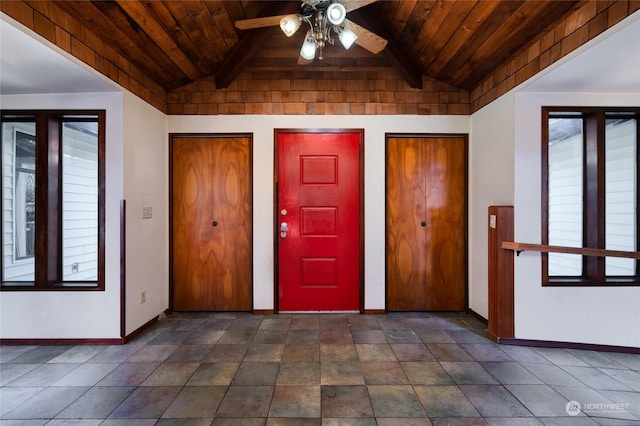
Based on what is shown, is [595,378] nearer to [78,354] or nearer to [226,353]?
[226,353]

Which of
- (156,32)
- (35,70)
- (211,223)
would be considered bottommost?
(211,223)

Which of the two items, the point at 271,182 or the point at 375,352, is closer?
the point at 375,352

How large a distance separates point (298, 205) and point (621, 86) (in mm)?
3192

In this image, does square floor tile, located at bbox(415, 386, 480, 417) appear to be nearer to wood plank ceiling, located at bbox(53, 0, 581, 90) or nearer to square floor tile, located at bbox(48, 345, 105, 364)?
square floor tile, located at bbox(48, 345, 105, 364)

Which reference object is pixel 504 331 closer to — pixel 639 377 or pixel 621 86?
pixel 639 377

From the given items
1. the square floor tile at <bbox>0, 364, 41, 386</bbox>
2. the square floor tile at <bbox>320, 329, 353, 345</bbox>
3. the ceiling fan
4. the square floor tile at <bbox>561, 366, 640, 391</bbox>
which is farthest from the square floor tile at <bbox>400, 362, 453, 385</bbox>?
the square floor tile at <bbox>0, 364, 41, 386</bbox>

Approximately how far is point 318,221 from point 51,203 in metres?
2.61

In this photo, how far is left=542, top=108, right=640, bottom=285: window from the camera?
2656 mm

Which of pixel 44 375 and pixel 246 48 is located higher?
pixel 246 48

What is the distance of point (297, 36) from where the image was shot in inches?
123

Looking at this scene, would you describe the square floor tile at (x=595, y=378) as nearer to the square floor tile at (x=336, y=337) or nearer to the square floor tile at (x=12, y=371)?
the square floor tile at (x=336, y=337)

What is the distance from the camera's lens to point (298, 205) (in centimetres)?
341

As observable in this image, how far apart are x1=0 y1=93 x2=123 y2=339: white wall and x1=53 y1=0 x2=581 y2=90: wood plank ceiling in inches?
24.8

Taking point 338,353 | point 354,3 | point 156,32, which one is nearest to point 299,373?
point 338,353
